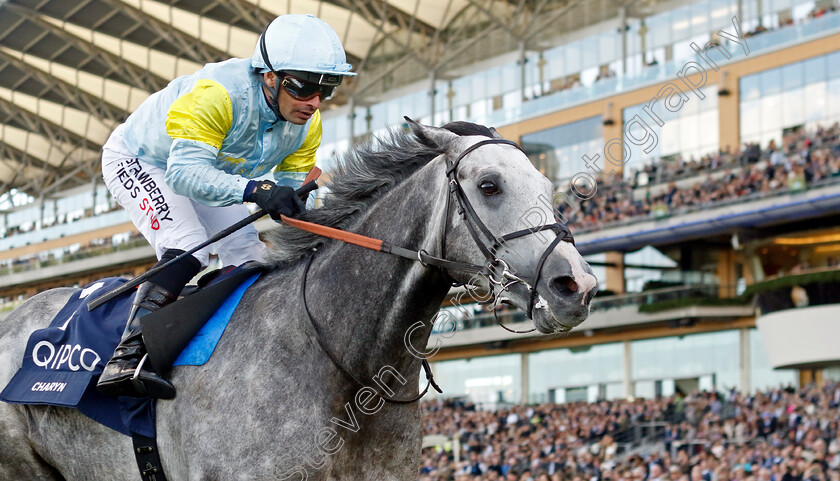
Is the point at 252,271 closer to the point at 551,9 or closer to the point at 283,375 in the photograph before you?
the point at 283,375

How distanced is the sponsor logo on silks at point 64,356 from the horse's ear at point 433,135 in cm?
132

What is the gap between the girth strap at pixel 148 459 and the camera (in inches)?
123

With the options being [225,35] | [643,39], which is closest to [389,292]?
[643,39]

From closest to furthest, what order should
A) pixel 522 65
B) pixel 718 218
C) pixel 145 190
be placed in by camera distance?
pixel 145 190, pixel 718 218, pixel 522 65

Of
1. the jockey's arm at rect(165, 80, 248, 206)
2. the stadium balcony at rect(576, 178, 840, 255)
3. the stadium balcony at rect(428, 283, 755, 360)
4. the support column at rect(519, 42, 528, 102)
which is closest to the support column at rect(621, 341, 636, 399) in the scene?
the stadium balcony at rect(428, 283, 755, 360)

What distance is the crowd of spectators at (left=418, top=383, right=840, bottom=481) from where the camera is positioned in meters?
13.2

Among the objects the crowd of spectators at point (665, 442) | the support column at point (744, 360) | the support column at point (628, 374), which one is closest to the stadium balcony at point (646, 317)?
the support column at point (744, 360)

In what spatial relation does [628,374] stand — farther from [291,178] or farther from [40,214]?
[40,214]

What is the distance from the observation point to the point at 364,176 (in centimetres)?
321

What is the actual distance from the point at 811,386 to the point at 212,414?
54.8 feet

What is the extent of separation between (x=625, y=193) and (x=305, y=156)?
71.5 ft

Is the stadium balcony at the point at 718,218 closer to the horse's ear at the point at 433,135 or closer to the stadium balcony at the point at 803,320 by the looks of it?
the stadium balcony at the point at 803,320

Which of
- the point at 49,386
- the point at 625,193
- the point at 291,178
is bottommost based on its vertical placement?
the point at 49,386

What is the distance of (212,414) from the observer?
9.75 ft
